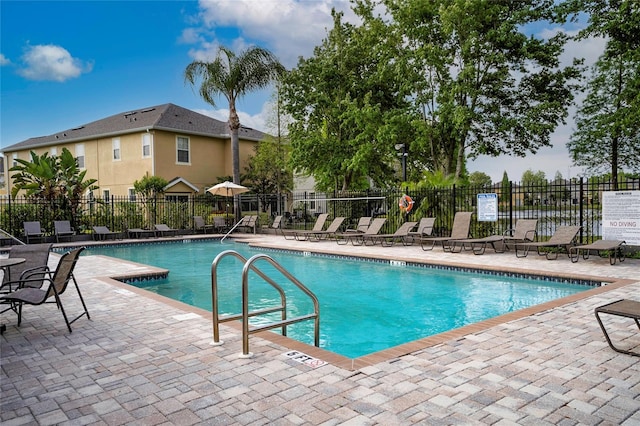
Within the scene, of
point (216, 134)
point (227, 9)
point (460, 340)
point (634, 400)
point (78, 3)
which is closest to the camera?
point (634, 400)

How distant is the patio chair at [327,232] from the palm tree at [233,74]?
23.0 ft

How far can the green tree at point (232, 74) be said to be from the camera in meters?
23.3

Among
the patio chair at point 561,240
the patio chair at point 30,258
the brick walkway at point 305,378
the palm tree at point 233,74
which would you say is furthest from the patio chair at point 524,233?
the palm tree at point 233,74

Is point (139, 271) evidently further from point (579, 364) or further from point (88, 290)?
point (579, 364)

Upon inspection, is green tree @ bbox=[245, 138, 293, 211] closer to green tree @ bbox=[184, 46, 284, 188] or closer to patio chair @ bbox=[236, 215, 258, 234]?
green tree @ bbox=[184, 46, 284, 188]

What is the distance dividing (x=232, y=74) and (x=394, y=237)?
43.4ft

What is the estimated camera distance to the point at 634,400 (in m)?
3.17

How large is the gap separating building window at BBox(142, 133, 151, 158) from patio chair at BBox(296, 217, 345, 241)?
43.0ft

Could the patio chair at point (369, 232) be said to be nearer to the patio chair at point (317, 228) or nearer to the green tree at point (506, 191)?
the patio chair at point (317, 228)

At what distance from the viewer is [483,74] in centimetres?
1906

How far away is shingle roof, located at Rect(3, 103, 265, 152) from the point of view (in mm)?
28359

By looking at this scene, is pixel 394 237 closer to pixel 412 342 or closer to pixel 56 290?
pixel 412 342

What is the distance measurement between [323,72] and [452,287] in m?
17.9

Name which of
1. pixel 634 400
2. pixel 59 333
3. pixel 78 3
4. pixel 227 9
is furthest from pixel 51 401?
pixel 227 9
